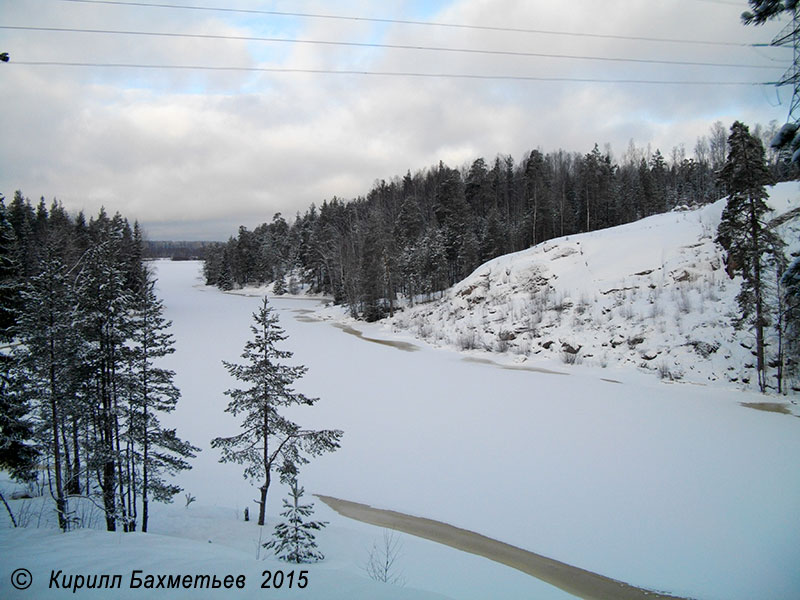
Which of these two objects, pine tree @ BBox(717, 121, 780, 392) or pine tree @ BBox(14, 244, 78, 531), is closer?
pine tree @ BBox(14, 244, 78, 531)

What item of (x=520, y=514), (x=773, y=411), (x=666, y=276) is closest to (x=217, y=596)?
(x=520, y=514)

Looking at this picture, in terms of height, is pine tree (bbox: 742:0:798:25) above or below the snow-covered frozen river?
above

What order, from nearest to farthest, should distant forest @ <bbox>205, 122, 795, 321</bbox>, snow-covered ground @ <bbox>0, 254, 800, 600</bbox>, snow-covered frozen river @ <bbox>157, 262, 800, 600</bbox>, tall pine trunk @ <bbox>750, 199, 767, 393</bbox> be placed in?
snow-covered ground @ <bbox>0, 254, 800, 600</bbox>, snow-covered frozen river @ <bbox>157, 262, 800, 600</bbox>, tall pine trunk @ <bbox>750, 199, 767, 393</bbox>, distant forest @ <bbox>205, 122, 795, 321</bbox>

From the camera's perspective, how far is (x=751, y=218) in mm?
17594

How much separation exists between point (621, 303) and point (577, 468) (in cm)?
1953

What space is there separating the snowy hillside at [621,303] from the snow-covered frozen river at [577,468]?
2504 mm

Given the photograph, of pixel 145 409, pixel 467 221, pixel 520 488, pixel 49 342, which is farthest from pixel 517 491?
pixel 467 221

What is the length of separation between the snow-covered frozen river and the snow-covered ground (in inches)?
1.8

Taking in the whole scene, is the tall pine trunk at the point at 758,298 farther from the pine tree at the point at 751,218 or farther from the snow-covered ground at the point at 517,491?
the snow-covered ground at the point at 517,491

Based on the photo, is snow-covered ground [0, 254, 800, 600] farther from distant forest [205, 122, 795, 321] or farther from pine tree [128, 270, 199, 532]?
distant forest [205, 122, 795, 321]

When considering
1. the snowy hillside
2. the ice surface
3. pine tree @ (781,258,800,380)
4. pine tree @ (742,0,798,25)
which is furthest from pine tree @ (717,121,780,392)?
pine tree @ (742,0,798,25)

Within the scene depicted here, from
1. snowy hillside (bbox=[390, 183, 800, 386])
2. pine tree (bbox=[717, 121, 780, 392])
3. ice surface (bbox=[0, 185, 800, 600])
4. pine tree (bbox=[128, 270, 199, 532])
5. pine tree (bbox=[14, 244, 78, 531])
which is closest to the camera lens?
ice surface (bbox=[0, 185, 800, 600])

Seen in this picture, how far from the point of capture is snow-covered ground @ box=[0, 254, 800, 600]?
236 inches

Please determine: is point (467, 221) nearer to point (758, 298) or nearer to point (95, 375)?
point (758, 298)
